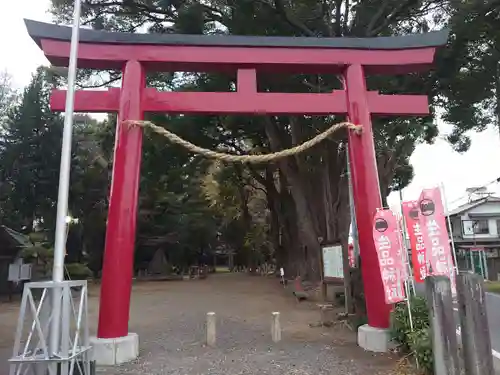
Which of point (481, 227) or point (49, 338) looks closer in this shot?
point (49, 338)

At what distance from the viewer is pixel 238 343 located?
8273 millimetres

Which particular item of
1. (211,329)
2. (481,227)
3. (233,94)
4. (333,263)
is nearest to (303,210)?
(333,263)

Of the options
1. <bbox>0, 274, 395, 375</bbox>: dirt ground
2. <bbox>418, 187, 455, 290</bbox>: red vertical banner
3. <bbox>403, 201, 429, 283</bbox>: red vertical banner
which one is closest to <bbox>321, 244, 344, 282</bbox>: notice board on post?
<bbox>0, 274, 395, 375</bbox>: dirt ground

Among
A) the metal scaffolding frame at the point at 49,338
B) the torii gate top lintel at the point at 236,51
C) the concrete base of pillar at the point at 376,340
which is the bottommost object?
the concrete base of pillar at the point at 376,340

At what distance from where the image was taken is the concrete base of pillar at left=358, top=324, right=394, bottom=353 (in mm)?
7008

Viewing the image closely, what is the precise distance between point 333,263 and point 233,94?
6.71 m

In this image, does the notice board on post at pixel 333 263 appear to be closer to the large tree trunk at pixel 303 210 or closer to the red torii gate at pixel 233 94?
the red torii gate at pixel 233 94

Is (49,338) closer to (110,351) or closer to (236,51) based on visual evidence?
(110,351)

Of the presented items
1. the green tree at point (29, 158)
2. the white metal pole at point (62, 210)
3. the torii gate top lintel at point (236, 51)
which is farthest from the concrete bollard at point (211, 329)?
the green tree at point (29, 158)

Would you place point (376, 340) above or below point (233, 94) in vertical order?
below

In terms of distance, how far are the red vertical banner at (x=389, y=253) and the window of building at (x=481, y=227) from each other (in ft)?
108

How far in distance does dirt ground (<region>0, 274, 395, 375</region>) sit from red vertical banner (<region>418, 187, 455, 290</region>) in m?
1.61

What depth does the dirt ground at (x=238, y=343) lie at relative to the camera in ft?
20.8

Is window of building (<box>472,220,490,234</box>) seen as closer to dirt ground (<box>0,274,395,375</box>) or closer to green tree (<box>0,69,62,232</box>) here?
dirt ground (<box>0,274,395,375</box>)
